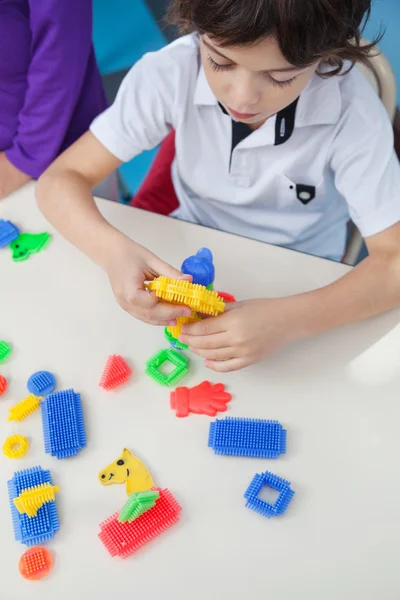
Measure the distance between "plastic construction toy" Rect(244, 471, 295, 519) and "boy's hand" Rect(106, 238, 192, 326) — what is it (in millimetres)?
193

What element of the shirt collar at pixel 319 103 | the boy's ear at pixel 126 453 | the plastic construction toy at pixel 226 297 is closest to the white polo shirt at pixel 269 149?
the shirt collar at pixel 319 103

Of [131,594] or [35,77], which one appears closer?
[131,594]

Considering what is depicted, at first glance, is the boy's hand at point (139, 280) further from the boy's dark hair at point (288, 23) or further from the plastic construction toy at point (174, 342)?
the boy's dark hair at point (288, 23)

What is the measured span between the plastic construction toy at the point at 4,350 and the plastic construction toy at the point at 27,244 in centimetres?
14

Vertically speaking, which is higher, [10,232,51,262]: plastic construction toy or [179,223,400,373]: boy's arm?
[10,232,51,262]: plastic construction toy

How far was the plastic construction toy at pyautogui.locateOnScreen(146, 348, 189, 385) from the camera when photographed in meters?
0.67

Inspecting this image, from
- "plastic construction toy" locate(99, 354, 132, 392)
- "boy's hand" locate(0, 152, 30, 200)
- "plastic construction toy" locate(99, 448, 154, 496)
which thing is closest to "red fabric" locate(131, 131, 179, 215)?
"boy's hand" locate(0, 152, 30, 200)

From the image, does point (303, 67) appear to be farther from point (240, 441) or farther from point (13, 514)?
point (13, 514)

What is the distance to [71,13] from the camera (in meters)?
0.86

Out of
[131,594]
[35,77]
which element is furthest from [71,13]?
[131,594]

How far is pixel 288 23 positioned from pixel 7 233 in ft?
1.55

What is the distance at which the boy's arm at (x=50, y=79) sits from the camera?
2.84ft

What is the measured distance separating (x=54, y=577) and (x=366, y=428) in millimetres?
362

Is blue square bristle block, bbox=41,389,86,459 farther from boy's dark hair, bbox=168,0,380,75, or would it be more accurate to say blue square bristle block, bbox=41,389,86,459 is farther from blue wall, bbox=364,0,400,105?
blue wall, bbox=364,0,400,105
